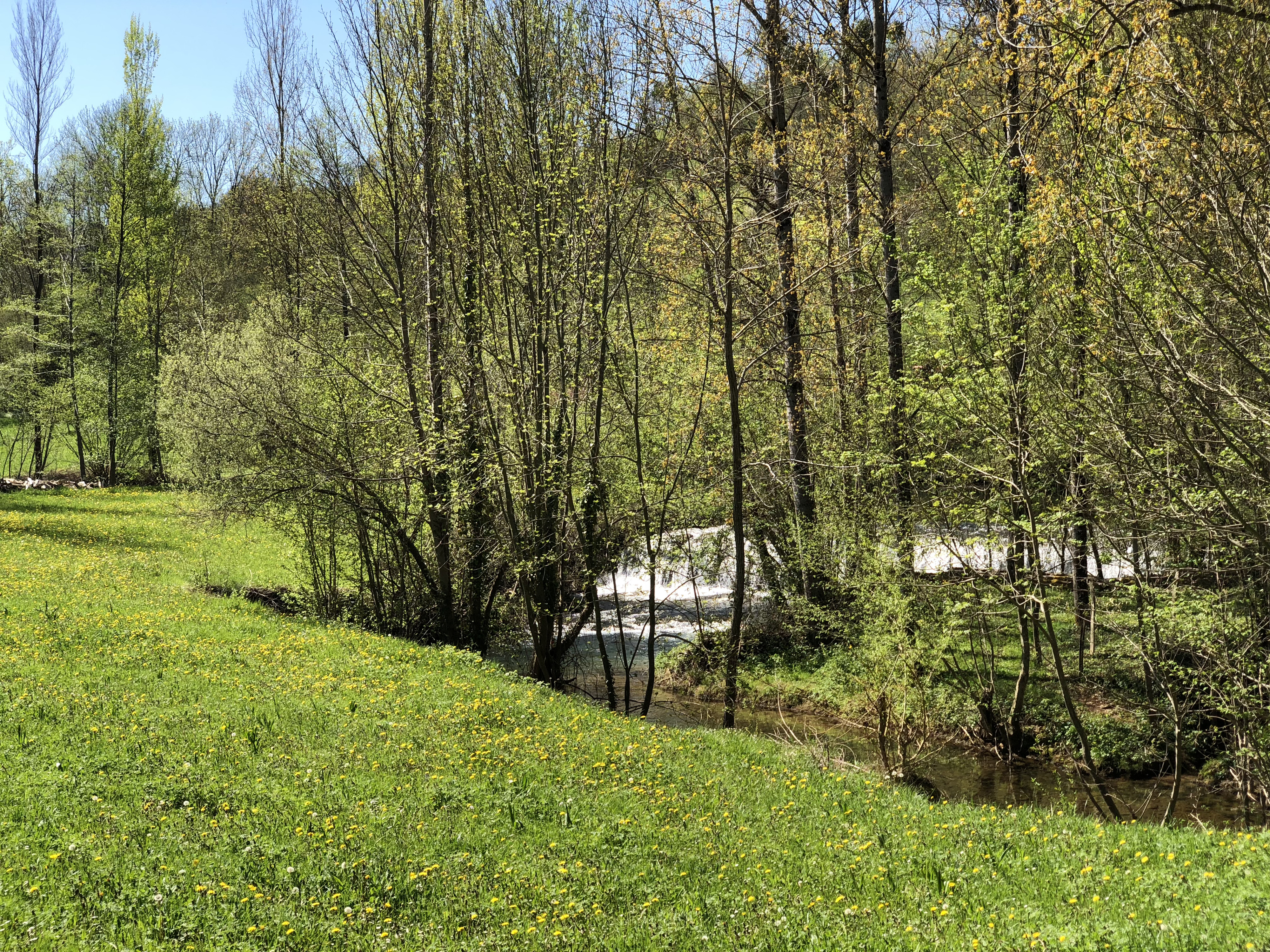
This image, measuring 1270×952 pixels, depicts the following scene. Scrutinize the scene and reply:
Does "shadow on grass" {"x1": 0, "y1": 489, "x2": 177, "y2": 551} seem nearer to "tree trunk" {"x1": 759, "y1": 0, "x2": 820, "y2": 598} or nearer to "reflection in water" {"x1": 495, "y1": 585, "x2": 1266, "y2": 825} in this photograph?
"reflection in water" {"x1": 495, "y1": 585, "x2": 1266, "y2": 825}

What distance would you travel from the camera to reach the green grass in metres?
5.54

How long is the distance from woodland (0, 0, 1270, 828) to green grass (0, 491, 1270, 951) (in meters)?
3.04

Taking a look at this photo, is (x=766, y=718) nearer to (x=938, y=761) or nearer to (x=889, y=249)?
(x=938, y=761)

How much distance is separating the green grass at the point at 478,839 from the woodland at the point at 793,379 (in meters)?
3.04

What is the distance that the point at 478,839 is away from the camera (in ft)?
22.9

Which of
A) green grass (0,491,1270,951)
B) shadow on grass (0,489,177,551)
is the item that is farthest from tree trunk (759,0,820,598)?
shadow on grass (0,489,177,551)

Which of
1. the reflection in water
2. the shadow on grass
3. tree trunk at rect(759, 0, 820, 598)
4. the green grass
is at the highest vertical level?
tree trunk at rect(759, 0, 820, 598)

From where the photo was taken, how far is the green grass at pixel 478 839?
554 cm

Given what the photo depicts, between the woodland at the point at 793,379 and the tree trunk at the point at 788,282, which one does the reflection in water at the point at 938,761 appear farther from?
the tree trunk at the point at 788,282

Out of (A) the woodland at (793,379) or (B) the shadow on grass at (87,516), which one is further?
(B) the shadow on grass at (87,516)

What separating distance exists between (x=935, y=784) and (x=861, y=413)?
6879 mm

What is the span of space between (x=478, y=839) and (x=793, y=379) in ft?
38.4

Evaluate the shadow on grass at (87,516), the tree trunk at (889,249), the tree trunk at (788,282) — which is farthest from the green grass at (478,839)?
the shadow on grass at (87,516)

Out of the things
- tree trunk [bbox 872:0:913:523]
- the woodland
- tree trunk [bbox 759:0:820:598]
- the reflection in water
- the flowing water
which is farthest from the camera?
tree trunk [bbox 759:0:820:598]
